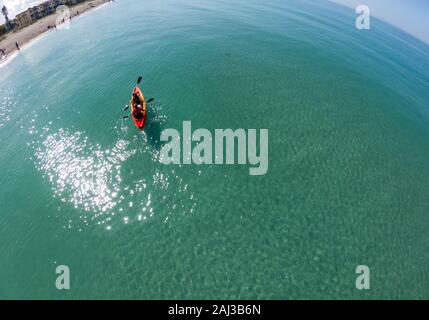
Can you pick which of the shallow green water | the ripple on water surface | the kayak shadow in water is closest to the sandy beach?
the shallow green water

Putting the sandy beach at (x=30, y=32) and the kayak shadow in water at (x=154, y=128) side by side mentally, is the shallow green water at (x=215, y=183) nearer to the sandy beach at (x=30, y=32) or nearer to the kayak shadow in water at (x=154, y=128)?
the kayak shadow in water at (x=154, y=128)

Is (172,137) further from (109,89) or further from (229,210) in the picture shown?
(109,89)

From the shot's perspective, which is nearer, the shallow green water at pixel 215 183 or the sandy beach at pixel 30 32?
the shallow green water at pixel 215 183

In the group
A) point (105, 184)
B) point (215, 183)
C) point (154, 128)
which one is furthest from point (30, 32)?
point (215, 183)

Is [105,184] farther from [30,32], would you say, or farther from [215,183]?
[30,32]

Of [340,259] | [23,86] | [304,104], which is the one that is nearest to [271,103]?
[304,104]

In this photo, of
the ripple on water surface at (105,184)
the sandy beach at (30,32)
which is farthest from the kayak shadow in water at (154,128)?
the sandy beach at (30,32)
